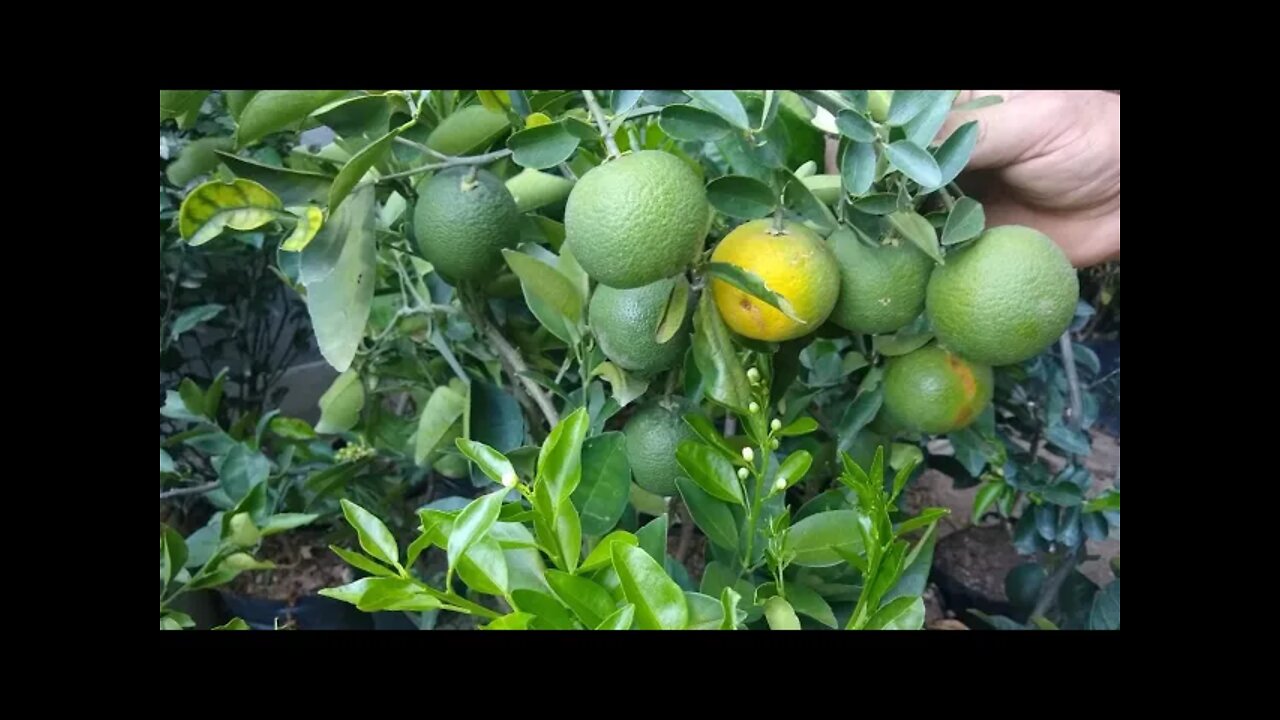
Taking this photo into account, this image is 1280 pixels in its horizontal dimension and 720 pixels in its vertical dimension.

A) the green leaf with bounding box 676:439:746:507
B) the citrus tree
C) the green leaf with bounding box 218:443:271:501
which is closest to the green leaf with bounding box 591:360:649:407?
the citrus tree

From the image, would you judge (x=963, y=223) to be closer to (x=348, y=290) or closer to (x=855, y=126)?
(x=855, y=126)

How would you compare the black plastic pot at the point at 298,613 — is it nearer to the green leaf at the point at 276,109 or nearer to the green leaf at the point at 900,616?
the green leaf at the point at 276,109

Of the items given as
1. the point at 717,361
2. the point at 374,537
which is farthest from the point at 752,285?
the point at 374,537

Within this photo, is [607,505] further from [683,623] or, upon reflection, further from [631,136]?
[631,136]

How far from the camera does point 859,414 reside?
90cm

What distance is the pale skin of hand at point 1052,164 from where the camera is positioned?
34.3 inches

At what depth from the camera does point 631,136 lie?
0.85 metres

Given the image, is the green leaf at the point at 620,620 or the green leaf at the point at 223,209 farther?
the green leaf at the point at 223,209

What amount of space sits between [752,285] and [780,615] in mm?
237

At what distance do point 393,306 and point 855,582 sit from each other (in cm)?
70

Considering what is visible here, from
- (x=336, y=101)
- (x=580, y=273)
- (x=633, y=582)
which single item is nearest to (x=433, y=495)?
(x=580, y=273)

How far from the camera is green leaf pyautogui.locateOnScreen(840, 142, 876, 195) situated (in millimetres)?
670

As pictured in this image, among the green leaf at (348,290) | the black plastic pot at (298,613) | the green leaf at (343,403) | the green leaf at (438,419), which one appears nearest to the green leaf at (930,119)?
the green leaf at (348,290)

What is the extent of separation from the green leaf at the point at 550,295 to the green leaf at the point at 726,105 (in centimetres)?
24
